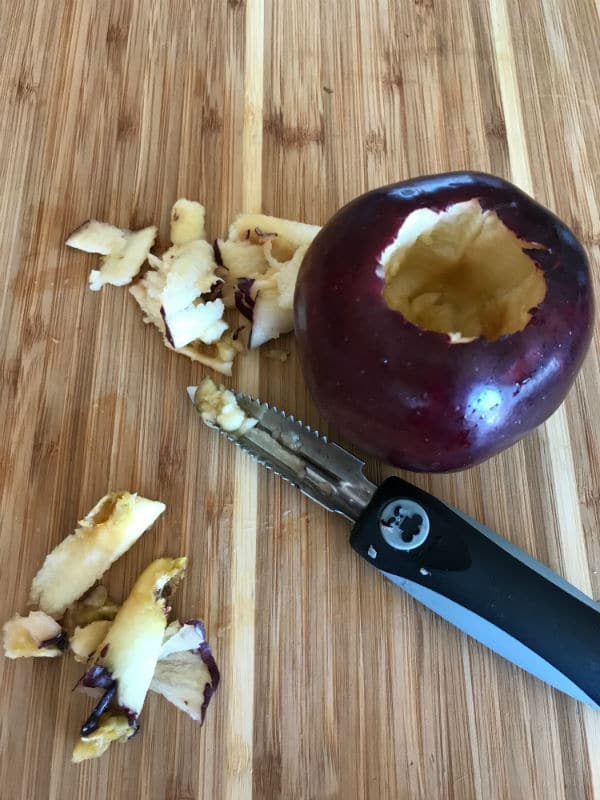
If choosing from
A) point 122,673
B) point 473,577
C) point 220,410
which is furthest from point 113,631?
point 473,577

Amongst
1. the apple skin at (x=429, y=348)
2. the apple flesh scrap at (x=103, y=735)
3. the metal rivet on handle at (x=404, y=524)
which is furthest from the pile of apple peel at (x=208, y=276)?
the apple flesh scrap at (x=103, y=735)

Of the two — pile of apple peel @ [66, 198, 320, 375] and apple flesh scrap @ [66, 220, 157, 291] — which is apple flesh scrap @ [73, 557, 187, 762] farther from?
apple flesh scrap @ [66, 220, 157, 291]

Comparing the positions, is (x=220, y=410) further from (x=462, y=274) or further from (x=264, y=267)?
(x=462, y=274)

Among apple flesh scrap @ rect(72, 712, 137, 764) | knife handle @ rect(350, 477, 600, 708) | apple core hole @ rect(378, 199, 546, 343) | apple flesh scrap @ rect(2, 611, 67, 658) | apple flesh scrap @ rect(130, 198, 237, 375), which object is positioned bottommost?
apple flesh scrap @ rect(72, 712, 137, 764)

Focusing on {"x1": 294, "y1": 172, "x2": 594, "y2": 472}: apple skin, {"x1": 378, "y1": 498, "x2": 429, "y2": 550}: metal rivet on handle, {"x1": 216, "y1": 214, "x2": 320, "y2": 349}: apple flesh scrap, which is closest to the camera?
{"x1": 294, "y1": 172, "x2": 594, "y2": 472}: apple skin

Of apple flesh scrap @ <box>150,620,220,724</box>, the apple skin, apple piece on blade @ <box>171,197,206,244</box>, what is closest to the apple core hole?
the apple skin

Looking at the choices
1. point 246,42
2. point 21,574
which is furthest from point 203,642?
point 246,42
